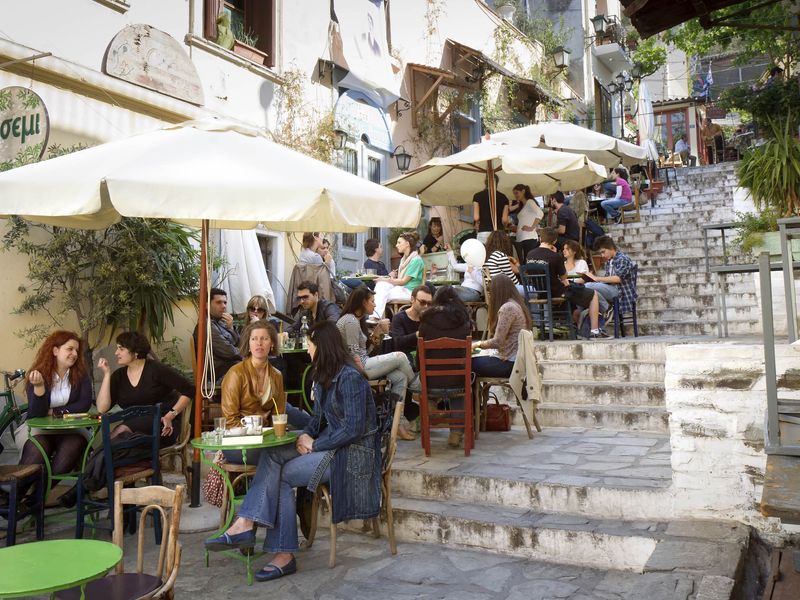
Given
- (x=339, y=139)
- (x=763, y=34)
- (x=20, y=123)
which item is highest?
(x=763, y=34)

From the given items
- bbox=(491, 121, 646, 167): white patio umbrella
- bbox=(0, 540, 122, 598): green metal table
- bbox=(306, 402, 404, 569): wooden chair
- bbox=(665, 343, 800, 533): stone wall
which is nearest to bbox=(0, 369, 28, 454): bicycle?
bbox=(306, 402, 404, 569): wooden chair

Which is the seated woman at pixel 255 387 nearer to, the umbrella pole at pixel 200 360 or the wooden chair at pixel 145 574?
the umbrella pole at pixel 200 360

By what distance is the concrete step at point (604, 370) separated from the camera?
7.50 metres

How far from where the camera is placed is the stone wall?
4.32 meters

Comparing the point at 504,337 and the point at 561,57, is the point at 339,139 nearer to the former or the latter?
the point at 504,337

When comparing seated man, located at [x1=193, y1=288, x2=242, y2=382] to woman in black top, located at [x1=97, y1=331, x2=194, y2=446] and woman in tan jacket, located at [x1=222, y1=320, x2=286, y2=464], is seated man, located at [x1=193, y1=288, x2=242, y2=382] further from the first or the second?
woman in tan jacket, located at [x1=222, y1=320, x2=286, y2=464]

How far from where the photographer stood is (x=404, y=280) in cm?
939

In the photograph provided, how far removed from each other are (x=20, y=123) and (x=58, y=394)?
2.45 m

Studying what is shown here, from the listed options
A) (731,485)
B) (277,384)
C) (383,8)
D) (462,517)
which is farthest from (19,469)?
(383,8)

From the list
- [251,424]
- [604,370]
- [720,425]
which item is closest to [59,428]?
→ [251,424]

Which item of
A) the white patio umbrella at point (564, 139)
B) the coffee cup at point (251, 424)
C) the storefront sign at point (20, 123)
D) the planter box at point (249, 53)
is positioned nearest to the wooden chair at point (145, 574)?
the coffee cup at point (251, 424)

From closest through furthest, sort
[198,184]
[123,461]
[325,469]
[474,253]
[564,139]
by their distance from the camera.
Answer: [198,184], [325,469], [123,461], [474,253], [564,139]

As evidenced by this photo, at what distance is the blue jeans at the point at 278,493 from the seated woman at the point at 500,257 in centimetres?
493

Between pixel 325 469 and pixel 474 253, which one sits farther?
pixel 474 253
